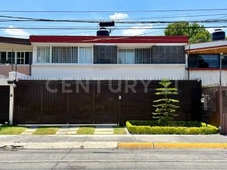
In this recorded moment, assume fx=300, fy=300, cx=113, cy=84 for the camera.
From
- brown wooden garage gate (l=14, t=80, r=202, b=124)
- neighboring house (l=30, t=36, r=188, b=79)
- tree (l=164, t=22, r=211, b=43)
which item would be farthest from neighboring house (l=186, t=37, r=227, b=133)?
tree (l=164, t=22, r=211, b=43)

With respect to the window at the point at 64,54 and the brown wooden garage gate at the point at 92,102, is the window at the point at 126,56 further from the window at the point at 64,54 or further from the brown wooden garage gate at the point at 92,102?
the brown wooden garage gate at the point at 92,102

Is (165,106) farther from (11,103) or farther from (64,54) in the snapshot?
(64,54)

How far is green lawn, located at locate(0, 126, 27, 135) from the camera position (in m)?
14.3

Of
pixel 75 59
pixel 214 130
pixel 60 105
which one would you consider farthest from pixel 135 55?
pixel 214 130

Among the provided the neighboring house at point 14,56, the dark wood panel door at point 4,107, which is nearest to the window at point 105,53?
the neighboring house at point 14,56

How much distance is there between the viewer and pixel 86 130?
1498 centimetres

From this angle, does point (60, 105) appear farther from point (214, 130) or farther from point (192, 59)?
point (192, 59)

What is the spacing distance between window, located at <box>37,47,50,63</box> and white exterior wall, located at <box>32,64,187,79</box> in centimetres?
78

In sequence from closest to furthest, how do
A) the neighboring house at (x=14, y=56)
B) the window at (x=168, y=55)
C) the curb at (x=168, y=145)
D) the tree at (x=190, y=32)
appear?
the curb at (x=168, y=145) < the window at (x=168, y=55) < the neighboring house at (x=14, y=56) < the tree at (x=190, y=32)

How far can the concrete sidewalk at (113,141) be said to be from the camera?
11.4 metres

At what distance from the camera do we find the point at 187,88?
56.0 ft

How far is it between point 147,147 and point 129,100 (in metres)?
5.78

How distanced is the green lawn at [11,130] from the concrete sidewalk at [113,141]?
2.38ft

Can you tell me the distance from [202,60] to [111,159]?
16.6 metres
